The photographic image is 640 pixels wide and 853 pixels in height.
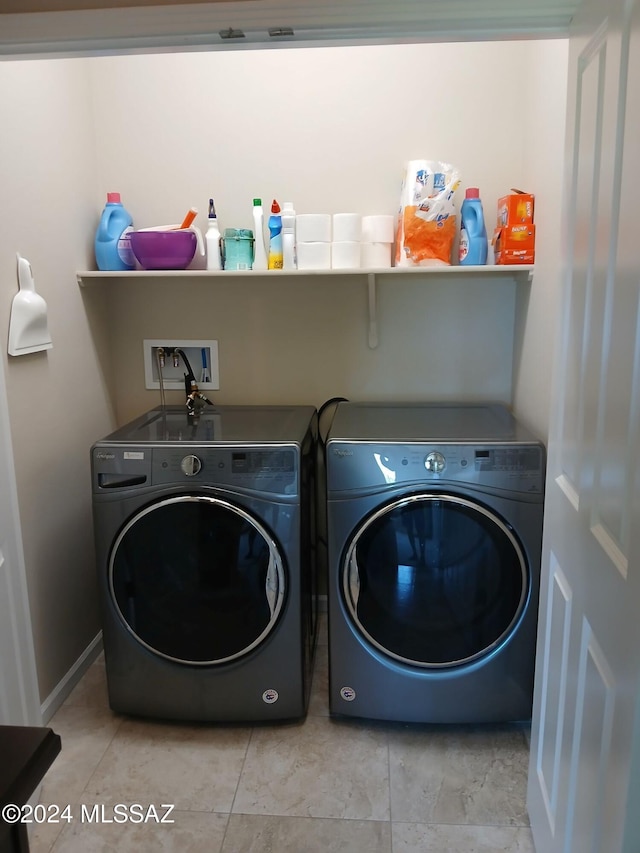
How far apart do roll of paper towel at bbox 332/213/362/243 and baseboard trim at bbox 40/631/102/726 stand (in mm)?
1737

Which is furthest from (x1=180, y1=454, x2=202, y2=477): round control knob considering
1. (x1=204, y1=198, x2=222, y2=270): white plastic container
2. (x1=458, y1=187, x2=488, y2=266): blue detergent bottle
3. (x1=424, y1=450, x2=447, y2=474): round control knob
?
(x1=458, y1=187, x2=488, y2=266): blue detergent bottle

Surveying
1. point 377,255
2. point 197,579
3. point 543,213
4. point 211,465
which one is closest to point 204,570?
point 197,579

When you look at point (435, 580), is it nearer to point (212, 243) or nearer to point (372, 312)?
point (372, 312)

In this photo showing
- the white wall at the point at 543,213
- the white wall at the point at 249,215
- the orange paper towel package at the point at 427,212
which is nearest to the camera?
the white wall at the point at 543,213

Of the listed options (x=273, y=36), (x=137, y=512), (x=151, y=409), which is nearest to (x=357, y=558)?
(x=137, y=512)

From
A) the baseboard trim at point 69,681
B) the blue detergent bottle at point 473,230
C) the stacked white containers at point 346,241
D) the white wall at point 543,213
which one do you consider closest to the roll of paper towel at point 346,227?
the stacked white containers at point 346,241

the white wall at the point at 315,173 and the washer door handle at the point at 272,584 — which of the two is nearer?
the washer door handle at the point at 272,584

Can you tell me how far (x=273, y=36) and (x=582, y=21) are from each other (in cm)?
58

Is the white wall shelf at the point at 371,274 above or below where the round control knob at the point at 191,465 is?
above

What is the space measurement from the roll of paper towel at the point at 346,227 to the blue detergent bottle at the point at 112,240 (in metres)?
0.74

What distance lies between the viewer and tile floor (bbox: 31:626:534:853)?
5.37 ft

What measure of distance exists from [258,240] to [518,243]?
34.6 inches

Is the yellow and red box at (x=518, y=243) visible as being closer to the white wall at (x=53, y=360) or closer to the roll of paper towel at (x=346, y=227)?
the roll of paper towel at (x=346, y=227)

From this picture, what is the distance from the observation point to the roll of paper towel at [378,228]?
7.15ft
